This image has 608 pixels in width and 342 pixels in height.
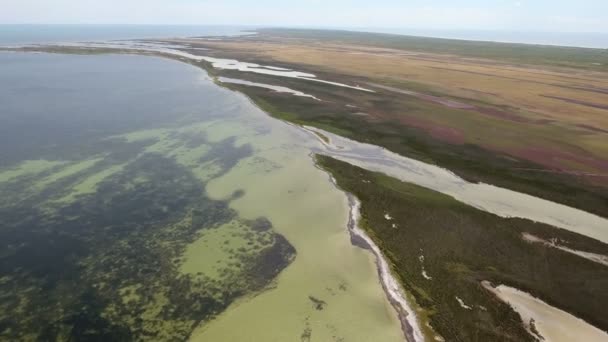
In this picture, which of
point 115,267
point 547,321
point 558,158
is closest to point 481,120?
point 558,158

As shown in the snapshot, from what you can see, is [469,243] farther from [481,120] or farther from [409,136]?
[481,120]

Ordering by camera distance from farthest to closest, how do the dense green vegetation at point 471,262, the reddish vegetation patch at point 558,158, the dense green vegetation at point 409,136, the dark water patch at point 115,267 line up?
the reddish vegetation patch at point 558,158
the dense green vegetation at point 409,136
the dense green vegetation at point 471,262
the dark water patch at point 115,267

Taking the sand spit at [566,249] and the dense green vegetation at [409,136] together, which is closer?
the sand spit at [566,249]

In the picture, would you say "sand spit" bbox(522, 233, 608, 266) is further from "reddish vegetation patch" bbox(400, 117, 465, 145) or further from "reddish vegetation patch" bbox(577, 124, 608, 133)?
"reddish vegetation patch" bbox(577, 124, 608, 133)

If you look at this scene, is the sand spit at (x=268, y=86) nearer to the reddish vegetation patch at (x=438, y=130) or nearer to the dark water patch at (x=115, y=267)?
the reddish vegetation patch at (x=438, y=130)

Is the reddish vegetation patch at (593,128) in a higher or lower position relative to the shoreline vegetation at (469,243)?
higher

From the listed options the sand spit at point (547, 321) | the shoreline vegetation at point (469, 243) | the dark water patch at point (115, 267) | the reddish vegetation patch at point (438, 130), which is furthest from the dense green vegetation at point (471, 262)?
the reddish vegetation patch at point (438, 130)
